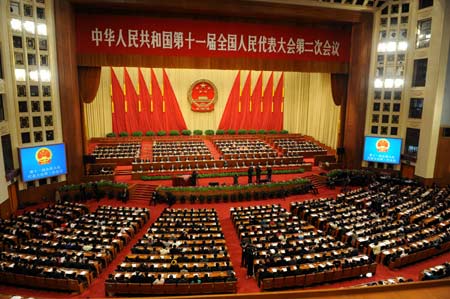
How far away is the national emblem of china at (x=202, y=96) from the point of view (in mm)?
32062

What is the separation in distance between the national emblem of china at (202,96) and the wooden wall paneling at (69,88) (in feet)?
44.6

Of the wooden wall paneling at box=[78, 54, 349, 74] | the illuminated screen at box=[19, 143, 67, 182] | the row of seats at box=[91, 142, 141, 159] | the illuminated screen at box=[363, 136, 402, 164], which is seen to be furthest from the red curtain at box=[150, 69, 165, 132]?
the illuminated screen at box=[363, 136, 402, 164]

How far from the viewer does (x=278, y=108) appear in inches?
1313

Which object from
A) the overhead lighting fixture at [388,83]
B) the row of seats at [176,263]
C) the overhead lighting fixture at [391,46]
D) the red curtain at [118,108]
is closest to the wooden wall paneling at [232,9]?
the overhead lighting fixture at [391,46]

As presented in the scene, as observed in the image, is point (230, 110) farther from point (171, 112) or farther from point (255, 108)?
point (171, 112)

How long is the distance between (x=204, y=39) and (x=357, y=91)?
36.6 ft

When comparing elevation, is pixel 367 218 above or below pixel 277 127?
below

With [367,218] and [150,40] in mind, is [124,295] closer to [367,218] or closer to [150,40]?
[367,218]

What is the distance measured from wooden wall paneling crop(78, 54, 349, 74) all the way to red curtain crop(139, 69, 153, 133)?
34.4 ft

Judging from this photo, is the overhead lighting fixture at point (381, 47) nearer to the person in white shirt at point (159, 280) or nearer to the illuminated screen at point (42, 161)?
the person in white shirt at point (159, 280)

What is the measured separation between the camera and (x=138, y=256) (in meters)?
10.3

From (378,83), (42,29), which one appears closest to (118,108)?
(42,29)

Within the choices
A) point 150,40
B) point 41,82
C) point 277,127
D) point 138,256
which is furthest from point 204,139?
point 138,256

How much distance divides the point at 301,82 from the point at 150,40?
18.3 metres
